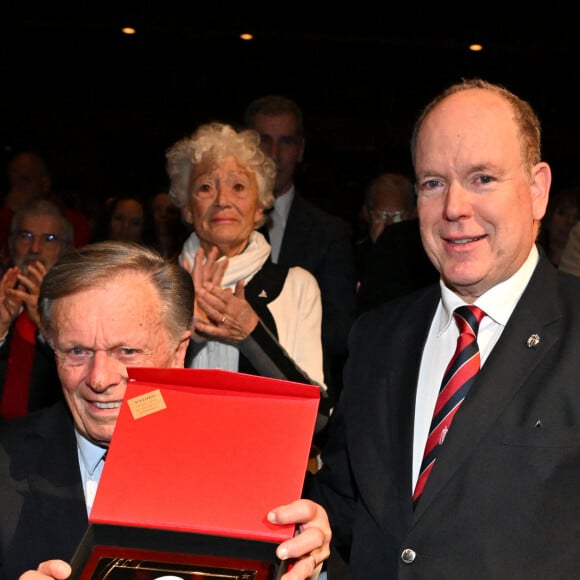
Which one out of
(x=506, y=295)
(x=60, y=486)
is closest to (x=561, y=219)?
(x=506, y=295)

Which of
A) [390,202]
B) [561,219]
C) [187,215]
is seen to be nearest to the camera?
[187,215]

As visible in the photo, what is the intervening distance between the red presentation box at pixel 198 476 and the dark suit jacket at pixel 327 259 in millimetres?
2142

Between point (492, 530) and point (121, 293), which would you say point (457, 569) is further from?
point (121, 293)

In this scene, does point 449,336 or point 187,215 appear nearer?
point 449,336

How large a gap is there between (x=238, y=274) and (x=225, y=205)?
0.97 feet

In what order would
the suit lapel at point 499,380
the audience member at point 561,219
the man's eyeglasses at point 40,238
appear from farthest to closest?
the audience member at point 561,219
the man's eyeglasses at point 40,238
the suit lapel at point 499,380

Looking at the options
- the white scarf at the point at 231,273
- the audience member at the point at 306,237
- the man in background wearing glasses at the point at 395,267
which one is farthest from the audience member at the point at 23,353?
the man in background wearing glasses at the point at 395,267

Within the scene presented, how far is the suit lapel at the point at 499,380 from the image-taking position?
1.94 m

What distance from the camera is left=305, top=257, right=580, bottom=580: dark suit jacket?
1.83 m

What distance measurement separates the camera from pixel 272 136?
14.6ft

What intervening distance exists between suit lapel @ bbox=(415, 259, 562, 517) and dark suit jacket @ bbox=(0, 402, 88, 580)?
76 centimetres

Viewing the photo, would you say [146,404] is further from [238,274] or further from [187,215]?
[187,215]

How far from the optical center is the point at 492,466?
190 cm

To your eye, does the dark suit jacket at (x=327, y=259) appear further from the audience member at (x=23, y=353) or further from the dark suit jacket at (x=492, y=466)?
the dark suit jacket at (x=492, y=466)
